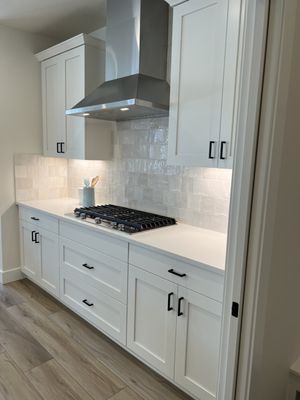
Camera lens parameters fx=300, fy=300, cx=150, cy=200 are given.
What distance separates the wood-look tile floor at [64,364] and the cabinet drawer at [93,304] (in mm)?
150

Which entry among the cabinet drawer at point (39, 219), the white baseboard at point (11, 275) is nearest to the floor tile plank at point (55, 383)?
the cabinet drawer at point (39, 219)

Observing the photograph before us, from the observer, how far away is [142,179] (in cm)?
275

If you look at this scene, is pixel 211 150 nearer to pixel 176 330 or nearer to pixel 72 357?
pixel 176 330

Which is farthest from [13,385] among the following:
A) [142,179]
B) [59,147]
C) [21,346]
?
[59,147]

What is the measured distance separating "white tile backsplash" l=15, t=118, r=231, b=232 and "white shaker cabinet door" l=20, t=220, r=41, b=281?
15.0 inches

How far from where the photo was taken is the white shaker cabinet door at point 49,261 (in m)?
2.79

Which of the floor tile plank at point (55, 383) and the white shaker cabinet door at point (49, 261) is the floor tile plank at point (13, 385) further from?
the white shaker cabinet door at point (49, 261)

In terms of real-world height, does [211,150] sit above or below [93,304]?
above

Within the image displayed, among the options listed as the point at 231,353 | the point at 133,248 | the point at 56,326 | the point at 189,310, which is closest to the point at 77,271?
the point at 56,326

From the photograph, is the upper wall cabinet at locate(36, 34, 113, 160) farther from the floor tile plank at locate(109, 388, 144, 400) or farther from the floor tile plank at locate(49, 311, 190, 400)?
the floor tile plank at locate(109, 388, 144, 400)

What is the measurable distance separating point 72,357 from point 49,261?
0.98 m

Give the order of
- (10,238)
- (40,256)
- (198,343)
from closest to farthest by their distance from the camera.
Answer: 1. (198,343)
2. (40,256)
3. (10,238)

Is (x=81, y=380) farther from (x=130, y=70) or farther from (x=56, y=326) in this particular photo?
(x=130, y=70)

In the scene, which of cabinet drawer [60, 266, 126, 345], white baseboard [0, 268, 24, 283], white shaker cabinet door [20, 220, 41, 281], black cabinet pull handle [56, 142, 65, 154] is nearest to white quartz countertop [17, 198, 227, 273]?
cabinet drawer [60, 266, 126, 345]
